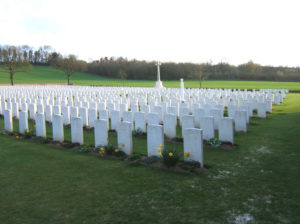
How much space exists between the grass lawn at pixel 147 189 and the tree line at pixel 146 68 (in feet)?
121

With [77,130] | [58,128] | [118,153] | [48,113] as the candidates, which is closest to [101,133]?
[118,153]

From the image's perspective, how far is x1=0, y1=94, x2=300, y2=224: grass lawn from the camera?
3393 millimetres

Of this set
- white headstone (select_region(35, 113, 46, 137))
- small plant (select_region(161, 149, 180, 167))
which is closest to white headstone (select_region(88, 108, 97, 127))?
white headstone (select_region(35, 113, 46, 137))

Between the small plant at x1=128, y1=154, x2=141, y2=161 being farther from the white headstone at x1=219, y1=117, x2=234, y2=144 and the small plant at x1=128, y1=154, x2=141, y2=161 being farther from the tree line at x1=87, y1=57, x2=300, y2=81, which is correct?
the tree line at x1=87, y1=57, x2=300, y2=81

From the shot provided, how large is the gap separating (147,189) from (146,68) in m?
71.8

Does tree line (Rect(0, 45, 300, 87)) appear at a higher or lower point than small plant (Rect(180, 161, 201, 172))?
higher

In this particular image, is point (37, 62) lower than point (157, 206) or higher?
higher

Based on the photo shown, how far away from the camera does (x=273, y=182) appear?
4250mm

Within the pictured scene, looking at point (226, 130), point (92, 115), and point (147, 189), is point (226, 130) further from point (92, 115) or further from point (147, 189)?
point (92, 115)

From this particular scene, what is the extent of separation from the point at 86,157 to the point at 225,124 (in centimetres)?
348

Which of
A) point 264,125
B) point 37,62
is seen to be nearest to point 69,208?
point 264,125

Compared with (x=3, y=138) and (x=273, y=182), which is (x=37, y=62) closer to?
(x=3, y=138)

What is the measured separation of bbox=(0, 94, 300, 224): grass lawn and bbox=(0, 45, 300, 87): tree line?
121 feet

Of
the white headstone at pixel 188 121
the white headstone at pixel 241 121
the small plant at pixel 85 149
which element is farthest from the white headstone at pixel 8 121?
the white headstone at pixel 241 121
